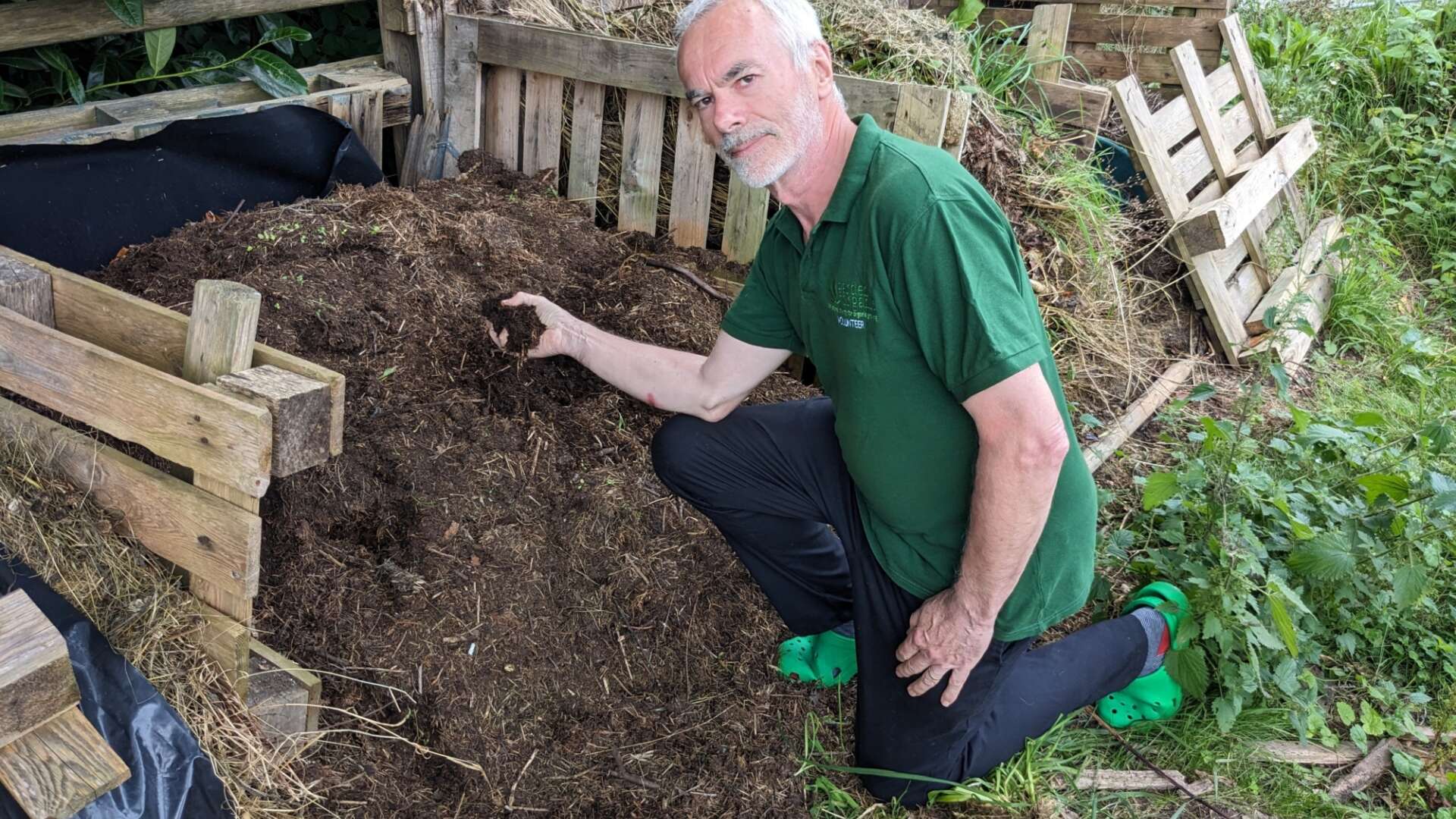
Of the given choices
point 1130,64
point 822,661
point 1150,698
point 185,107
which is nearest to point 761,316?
point 822,661

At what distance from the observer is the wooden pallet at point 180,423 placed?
6.75ft

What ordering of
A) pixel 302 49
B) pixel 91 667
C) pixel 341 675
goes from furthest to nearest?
pixel 302 49, pixel 341 675, pixel 91 667

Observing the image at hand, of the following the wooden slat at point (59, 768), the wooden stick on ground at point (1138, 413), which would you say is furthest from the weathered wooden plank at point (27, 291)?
the wooden stick on ground at point (1138, 413)

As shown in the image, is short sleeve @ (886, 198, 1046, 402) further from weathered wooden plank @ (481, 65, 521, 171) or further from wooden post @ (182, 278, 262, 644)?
weathered wooden plank @ (481, 65, 521, 171)

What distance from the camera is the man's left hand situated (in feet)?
7.61

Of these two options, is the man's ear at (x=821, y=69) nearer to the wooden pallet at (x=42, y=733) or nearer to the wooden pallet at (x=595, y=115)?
the wooden pallet at (x=595, y=115)

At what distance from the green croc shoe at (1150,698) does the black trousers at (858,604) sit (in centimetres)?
9

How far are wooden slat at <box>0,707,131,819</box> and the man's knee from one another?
55.8 inches

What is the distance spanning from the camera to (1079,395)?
427 centimetres

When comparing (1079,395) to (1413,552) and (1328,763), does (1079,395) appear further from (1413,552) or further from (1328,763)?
(1328,763)

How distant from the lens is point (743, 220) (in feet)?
12.3

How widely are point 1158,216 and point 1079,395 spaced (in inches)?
46.6

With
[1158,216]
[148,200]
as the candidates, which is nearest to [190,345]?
[148,200]

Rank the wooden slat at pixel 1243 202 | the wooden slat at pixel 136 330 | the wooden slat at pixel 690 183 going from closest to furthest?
the wooden slat at pixel 136 330
the wooden slat at pixel 690 183
the wooden slat at pixel 1243 202
